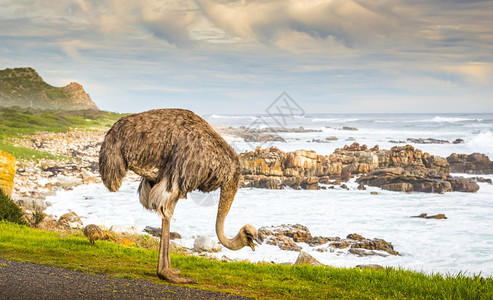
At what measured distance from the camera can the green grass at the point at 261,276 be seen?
796 centimetres

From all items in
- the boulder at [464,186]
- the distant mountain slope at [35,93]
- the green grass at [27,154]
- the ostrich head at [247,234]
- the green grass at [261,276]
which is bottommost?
the green grass at [261,276]

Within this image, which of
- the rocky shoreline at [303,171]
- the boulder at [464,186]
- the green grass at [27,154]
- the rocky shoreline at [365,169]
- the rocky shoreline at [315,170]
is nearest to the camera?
the rocky shoreline at [303,171]

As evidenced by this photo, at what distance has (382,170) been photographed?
34594 millimetres

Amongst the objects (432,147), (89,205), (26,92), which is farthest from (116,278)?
(26,92)

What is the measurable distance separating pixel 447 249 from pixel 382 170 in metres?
14.7

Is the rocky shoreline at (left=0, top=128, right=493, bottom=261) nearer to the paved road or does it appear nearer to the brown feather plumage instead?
the paved road

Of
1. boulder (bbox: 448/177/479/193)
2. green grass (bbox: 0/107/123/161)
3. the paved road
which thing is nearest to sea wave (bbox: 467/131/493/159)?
boulder (bbox: 448/177/479/193)

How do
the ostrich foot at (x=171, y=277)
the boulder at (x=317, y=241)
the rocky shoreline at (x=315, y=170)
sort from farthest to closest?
the rocky shoreline at (x=315, y=170), the boulder at (x=317, y=241), the ostrich foot at (x=171, y=277)

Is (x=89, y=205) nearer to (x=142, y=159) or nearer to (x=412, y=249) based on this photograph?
(x=412, y=249)

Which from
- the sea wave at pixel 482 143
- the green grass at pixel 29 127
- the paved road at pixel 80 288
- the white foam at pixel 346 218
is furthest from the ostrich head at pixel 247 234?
the sea wave at pixel 482 143

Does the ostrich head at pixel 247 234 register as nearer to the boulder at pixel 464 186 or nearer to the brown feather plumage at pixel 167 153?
the brown feather plumage at pixel 167 153

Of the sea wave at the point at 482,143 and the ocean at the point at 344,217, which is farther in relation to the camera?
the sea wave at the point at 482,143

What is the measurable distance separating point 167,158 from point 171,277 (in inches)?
77.9

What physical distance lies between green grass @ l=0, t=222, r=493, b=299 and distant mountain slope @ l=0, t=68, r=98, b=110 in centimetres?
13161
